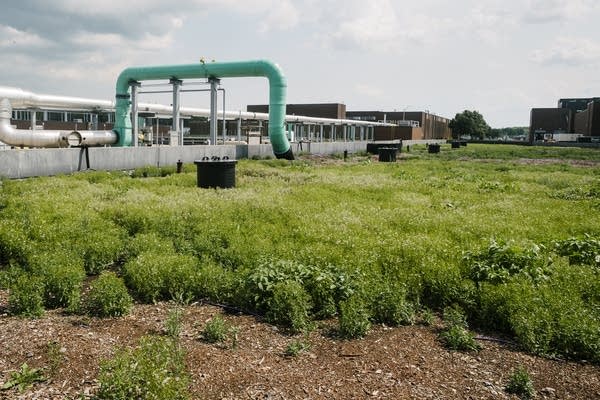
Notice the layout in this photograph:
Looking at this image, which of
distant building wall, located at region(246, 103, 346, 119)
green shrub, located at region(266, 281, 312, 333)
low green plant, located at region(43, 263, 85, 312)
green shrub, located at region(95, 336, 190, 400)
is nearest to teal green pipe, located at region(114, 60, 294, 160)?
low green plant, located at region(43, 263, 85, 312)

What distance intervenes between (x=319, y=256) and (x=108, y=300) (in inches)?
123

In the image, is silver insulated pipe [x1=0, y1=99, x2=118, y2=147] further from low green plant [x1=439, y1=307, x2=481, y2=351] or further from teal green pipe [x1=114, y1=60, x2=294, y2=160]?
low green plant [x1=439, y1=307, x2=481, y2=351]

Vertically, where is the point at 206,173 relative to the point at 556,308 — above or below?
above

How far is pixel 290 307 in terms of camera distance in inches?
231

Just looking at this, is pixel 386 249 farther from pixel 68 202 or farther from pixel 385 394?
pixel 68 202

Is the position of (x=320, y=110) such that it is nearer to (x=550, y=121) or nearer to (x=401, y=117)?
(x=401, y=117)

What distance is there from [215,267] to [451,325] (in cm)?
336

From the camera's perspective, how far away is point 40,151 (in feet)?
58.9

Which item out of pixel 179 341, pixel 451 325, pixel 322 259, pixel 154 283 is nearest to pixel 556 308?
pixel 451 325

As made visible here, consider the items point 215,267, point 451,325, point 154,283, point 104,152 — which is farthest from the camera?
point 104,152

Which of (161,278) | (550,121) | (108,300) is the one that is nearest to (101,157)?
(161,278)

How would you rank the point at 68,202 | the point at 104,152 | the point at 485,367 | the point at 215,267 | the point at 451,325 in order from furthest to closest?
the point at 104,152
the point at 68,202
the point at 215,267
the point at 451,325
the point at 485,367

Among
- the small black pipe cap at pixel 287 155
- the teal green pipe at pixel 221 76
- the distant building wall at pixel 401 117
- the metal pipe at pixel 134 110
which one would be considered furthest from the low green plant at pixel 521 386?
the distant building wall at pixel 401 117

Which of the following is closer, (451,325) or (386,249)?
(451,325)
